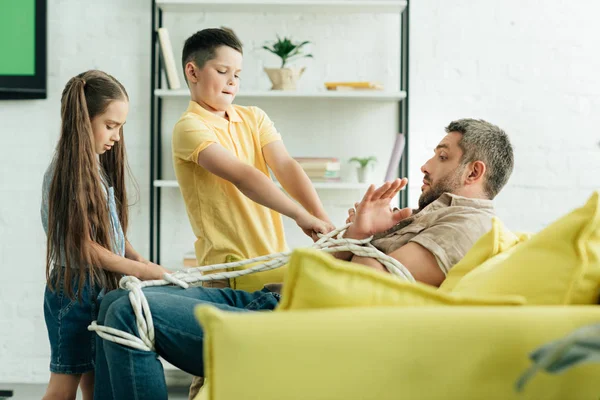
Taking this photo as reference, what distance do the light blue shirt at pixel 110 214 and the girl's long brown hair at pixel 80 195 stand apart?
0.09 ft

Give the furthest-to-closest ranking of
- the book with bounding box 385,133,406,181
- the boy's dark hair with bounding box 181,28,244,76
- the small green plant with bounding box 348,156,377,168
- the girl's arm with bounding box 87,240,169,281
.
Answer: the small green plant with bounding box 348,156,377,168
the book with bounding box 385,133,406,181
the boy's dark hair with bounding box 181,28,244,76
the girl's arm with bounding box 87,240,169,281

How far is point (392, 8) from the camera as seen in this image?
10.6 feet

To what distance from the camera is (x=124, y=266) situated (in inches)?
73.9

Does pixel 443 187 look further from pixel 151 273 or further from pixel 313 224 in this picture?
pixel 151 273

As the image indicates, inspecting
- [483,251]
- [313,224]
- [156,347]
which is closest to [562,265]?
[483,251]

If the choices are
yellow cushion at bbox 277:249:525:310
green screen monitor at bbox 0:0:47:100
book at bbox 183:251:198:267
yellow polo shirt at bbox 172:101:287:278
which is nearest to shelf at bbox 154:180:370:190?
book at bbox 183:251:198:267

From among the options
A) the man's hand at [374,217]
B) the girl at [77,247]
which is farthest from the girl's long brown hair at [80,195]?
the man's hand at [374,217]

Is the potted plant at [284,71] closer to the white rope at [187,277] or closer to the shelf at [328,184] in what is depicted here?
the shelf at [328,184]

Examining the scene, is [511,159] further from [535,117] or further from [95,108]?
[535,117]

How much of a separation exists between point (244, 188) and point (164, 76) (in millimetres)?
1609

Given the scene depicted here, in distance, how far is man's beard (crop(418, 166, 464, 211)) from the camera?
1.83 meters

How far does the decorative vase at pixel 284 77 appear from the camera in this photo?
317cm

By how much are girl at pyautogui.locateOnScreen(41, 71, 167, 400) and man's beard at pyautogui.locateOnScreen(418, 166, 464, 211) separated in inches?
28.6

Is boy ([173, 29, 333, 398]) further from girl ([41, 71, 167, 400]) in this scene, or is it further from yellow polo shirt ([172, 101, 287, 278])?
girl ([41, 71, 167, 400])
